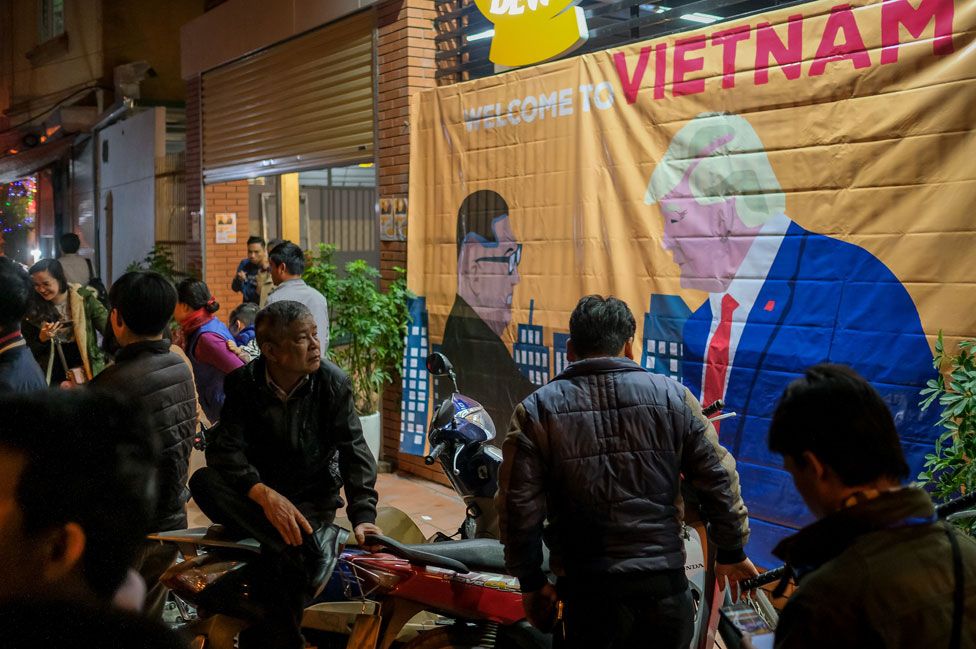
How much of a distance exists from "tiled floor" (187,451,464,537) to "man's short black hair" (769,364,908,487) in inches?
202

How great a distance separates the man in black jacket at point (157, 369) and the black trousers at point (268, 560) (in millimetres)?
180

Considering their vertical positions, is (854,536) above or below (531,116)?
below

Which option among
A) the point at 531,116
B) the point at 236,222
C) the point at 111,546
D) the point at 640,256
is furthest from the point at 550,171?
the point at 236,222

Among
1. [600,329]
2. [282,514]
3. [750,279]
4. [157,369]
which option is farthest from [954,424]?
[157,369]

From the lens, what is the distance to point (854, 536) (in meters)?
1.70

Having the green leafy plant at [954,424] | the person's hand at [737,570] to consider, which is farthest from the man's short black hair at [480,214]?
the person's hand at [737,570]

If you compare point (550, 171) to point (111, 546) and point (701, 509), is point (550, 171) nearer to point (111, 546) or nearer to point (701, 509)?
point (701, 509)

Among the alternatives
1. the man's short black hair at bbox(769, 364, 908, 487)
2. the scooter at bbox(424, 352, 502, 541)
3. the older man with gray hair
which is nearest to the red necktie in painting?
the older man with gray hair

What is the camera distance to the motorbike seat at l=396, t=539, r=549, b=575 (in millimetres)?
3605

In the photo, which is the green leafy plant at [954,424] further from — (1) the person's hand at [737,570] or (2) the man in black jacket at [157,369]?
(2) the man in black jacket at [157,369]

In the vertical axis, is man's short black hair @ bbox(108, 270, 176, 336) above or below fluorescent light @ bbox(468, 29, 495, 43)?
below

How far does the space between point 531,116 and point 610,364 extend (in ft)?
13.9

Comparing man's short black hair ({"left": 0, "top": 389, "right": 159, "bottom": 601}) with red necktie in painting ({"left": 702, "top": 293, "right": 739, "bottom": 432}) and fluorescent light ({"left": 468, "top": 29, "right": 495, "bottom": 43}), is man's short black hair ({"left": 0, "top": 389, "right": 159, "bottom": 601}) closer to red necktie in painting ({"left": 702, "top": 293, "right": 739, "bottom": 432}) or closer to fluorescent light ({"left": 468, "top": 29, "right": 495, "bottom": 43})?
red necktie in painting ({"left": 702, "top": 293, "right": 739, "bottom": 432})

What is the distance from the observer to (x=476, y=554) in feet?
12.0
